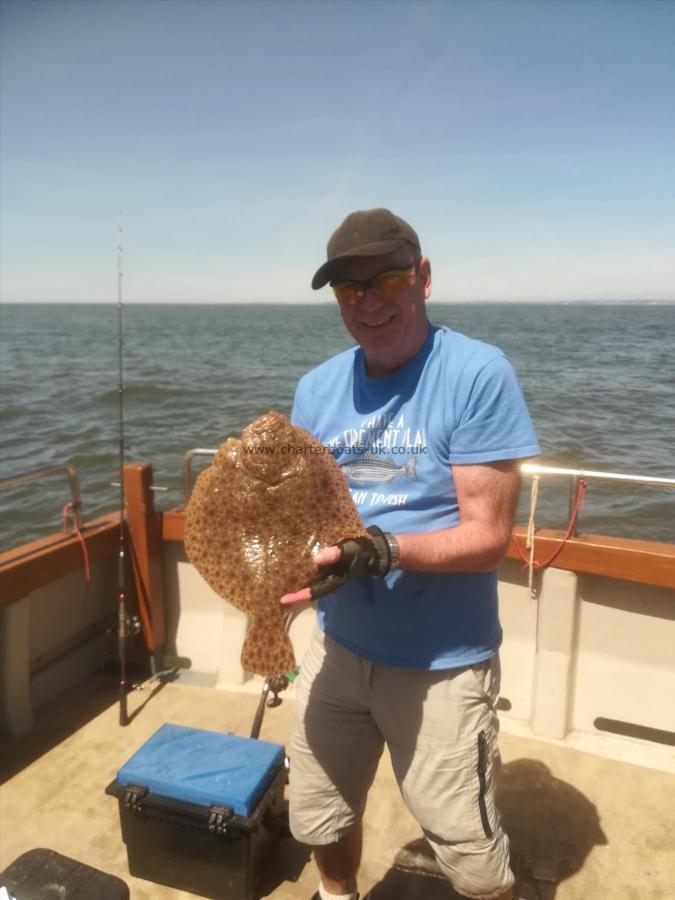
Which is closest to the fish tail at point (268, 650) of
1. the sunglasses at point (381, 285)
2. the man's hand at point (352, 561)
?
the man's hand at point (352, 561)

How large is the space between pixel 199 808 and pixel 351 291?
237 cm

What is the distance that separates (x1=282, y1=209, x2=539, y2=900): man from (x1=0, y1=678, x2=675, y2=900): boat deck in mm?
1188

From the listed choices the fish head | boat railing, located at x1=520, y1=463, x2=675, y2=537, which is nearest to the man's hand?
the fish head

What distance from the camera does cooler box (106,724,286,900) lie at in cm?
285

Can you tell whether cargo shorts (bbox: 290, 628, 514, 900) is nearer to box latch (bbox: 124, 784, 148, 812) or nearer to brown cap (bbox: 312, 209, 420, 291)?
box latch (bbox: 124, 784, 148, 812)

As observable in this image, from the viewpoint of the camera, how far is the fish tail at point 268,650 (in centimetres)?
230

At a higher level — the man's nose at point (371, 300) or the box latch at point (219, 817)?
the man's nose at point (371, 300)

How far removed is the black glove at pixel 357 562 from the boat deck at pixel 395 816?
79.2 inches

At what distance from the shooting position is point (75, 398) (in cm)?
2520

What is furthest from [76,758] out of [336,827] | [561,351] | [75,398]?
[561,351]

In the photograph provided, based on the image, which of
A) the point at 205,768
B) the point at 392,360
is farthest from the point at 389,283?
the point at 205,768

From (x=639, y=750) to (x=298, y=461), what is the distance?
327cm

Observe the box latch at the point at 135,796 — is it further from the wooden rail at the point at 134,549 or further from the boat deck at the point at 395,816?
the wooden rail at the point at 134,549

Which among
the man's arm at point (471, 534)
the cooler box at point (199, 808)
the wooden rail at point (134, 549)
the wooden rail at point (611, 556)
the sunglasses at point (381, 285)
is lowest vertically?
the cooler box at point (199, 808)
